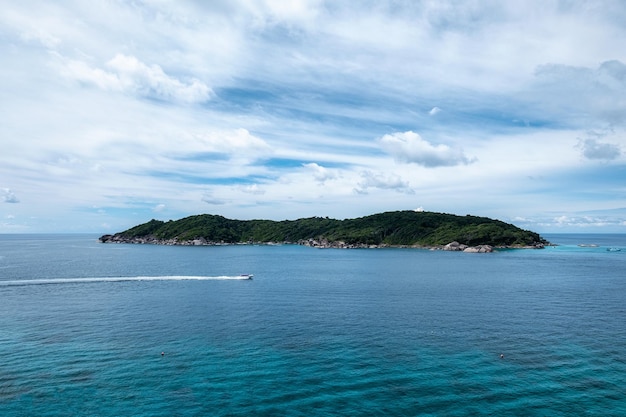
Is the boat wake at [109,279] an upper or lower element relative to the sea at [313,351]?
upper

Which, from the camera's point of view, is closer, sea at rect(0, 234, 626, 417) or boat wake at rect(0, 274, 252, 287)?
sea at rect(0, 234, 626, 417)

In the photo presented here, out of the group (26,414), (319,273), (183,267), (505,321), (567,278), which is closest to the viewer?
(26,414)

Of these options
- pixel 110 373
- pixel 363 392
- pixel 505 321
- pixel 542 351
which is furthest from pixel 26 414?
pixel 505 321

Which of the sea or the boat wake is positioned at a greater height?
the boat wake

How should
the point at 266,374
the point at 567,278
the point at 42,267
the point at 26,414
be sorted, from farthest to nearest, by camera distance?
1. the point at 42,267
2. the point at 567,278
3. the point at 266,374
4. the point at 26,414

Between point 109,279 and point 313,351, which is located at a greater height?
point 109,279

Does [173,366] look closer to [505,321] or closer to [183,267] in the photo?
[505,321]

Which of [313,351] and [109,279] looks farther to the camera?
[109,279]

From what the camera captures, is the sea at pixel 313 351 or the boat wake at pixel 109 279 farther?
the boat wake at pixel 109 279
